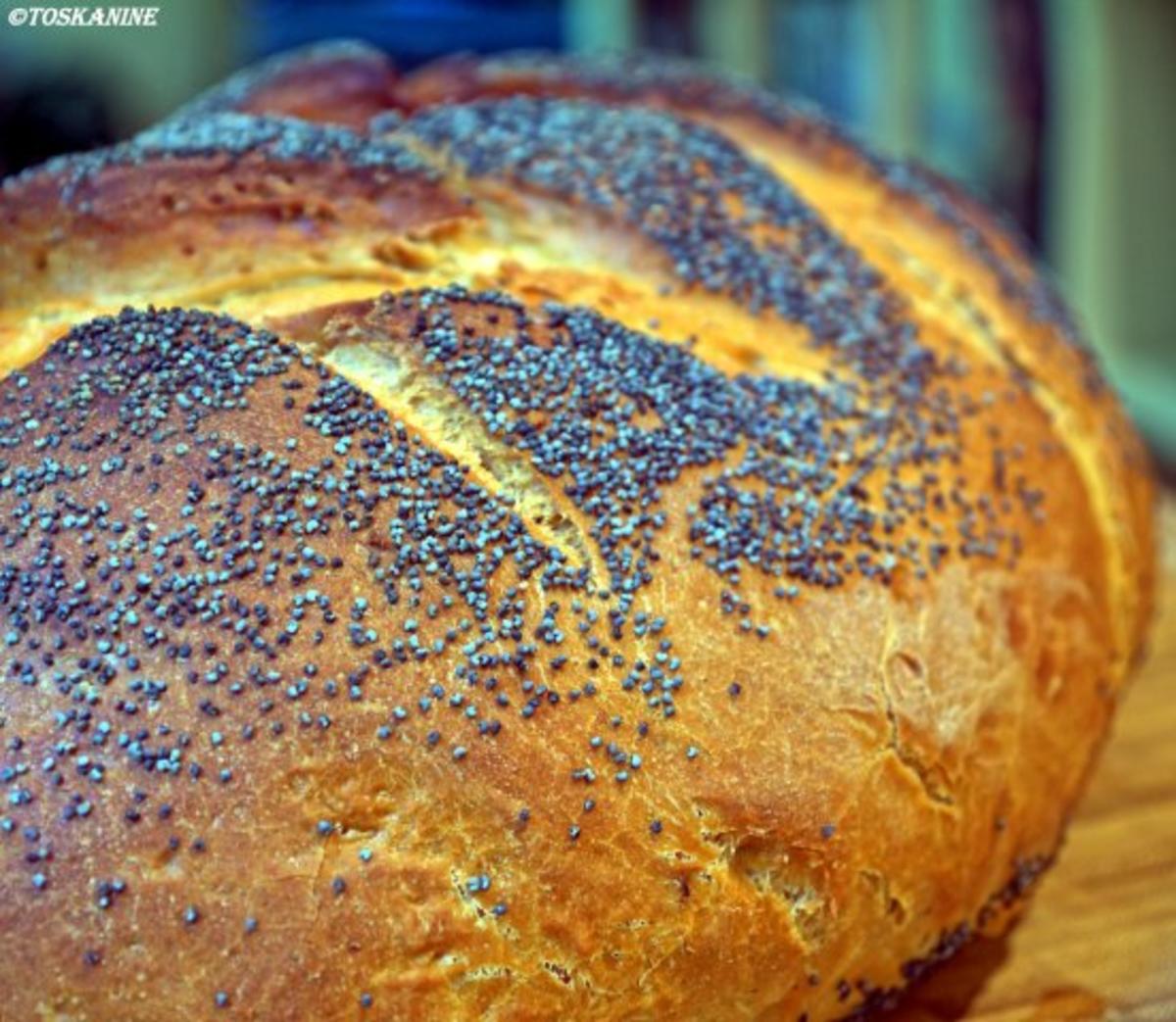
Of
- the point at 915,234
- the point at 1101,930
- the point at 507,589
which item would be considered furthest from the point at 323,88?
the point at 1101,930

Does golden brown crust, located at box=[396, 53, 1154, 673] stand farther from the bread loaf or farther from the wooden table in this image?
the wooden table

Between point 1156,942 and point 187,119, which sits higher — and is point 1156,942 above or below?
below

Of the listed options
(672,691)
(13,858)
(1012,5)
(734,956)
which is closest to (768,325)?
(672,691)

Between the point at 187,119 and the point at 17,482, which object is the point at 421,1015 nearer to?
the point at 17,482

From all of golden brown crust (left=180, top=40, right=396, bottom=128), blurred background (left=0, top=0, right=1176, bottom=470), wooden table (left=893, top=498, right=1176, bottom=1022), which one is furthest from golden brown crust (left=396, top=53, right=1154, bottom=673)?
blurred background (left=0, top=0, right=1176, bottom=470)

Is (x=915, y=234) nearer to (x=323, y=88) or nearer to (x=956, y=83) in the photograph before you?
(x=323, y=88)

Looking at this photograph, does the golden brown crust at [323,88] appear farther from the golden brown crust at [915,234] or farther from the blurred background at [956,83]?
the blurred background at [956,83]
